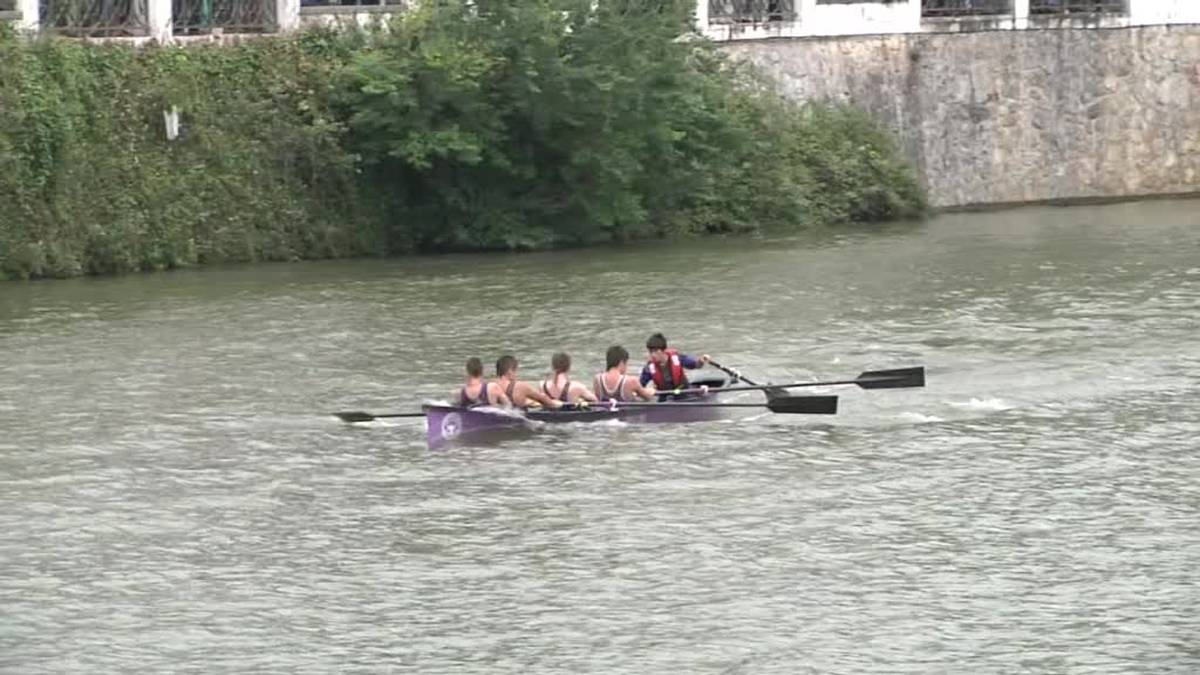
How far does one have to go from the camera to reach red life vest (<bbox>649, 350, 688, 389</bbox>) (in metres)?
24.5

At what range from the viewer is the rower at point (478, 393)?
76.9 feet

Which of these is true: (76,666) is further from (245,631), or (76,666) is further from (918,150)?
(918,150)

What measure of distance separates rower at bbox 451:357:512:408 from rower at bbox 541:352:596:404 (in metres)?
0.46

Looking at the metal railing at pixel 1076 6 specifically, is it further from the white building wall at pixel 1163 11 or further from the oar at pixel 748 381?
the oar at pixel 748 381

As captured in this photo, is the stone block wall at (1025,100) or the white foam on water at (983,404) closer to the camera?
the white foam on water at (983,404)

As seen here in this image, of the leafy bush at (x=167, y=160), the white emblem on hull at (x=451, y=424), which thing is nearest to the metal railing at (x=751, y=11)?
the leafy bush at (x=167, y=160)

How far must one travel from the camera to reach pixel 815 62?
1657 inches

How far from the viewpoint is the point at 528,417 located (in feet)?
77.7

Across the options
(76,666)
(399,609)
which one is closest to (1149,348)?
(399,609)

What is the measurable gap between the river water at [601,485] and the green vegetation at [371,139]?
1416mm

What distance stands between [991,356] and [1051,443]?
4379 mm

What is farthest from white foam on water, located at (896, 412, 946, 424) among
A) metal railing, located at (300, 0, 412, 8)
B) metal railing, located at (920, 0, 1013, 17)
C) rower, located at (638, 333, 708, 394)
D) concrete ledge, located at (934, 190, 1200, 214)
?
metal railing, located at (920, 0, 1013, 17)

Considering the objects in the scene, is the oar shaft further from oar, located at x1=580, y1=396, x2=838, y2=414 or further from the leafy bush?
the leafy bush

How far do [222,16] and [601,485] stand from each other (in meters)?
17.6
